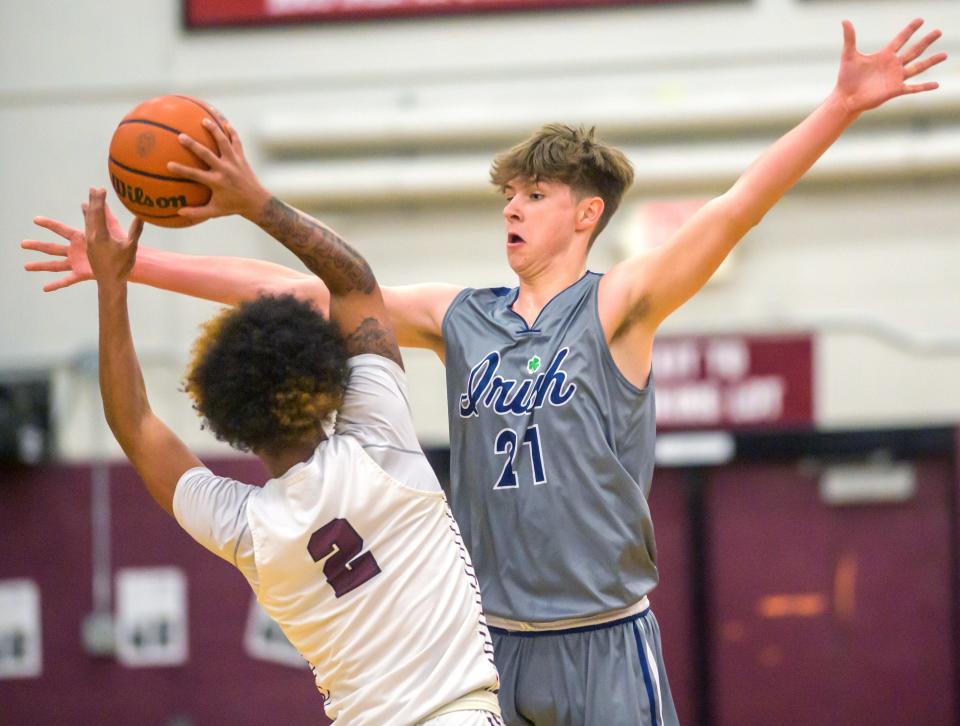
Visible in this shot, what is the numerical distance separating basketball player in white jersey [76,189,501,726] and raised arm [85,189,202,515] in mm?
58

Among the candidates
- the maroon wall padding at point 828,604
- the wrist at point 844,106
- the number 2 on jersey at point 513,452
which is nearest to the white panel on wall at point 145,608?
the maroon wall padding at point 828,604

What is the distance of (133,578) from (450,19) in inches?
178

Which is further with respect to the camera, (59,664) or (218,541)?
(59,664)

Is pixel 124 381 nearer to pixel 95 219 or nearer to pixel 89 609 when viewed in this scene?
pixel 95 219

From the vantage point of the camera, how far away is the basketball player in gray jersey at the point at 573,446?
362 cm

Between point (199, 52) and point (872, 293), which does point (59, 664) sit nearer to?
point (199, 52)

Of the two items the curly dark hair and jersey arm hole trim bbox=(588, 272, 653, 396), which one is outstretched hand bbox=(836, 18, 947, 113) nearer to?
jersey arm hole trim bbox=(588, 272, 653, 396)

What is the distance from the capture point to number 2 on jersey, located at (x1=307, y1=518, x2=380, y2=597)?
3141mm

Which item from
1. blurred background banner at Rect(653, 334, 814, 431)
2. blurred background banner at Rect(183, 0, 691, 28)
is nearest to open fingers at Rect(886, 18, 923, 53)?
blurred background banner at Rect(653, 334, 814, 431)

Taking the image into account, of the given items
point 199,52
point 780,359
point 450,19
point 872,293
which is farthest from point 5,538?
point 872,293

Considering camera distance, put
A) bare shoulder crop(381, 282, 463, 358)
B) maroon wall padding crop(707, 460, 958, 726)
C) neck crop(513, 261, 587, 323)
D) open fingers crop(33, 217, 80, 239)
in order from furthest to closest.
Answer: maroon wall padding crop(707, 460, 958, 726), bare shoulder crop(381, 282, 463, 358), neck crop(513, 261, 587, 323), open fingers crop(33, 217, 80, 239)

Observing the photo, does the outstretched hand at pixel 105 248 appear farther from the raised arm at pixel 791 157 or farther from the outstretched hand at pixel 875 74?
the outstretched hand at pixel 875 74

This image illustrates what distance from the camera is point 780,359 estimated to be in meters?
9.36

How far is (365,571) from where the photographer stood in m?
3.17
